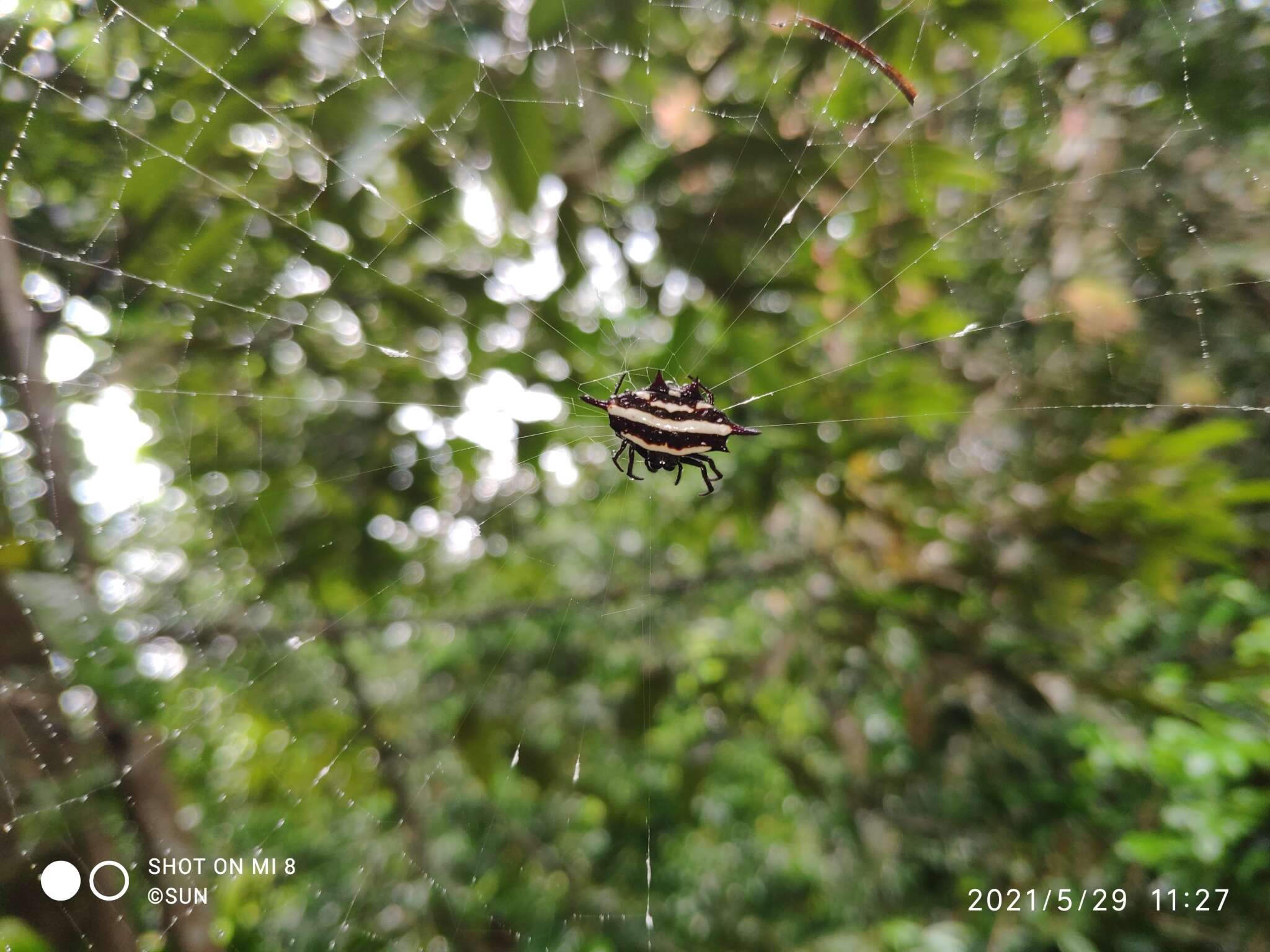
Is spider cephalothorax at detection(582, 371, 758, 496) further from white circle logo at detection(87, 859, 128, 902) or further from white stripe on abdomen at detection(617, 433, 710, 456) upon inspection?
white circle logo at detection(87, 859, 128, 902)

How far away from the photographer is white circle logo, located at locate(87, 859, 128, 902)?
6.03ft

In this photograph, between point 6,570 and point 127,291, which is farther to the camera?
point 127,291

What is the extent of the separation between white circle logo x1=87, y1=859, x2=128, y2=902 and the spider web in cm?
5

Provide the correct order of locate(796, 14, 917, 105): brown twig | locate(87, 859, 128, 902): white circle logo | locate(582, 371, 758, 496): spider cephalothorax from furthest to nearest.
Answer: locate(582, 371, 758, 496): spider cephalothorax
locate(87, 859, 128, 902): white circle logo
locate(796, 14, 917, 105): brown twig

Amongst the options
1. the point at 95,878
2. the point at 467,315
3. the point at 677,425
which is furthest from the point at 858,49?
the point at 95,878

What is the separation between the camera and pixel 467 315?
91.4 inches

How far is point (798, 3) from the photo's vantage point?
1.75 m

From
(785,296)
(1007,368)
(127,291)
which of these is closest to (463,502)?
(127,291)

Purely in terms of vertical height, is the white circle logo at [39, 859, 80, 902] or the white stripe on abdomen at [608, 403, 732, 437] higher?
the white stripe on abdomen at [608, 403, 732, 437]

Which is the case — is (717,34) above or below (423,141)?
above

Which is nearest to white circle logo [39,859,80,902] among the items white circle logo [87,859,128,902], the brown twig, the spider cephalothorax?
white circle logo [87,859,128,902]

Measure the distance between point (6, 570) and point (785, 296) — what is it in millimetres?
2549

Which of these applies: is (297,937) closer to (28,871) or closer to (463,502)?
(28,871)

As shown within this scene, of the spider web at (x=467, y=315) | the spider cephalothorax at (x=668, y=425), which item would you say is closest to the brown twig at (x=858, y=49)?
the spider web at (x=467, y=315)
